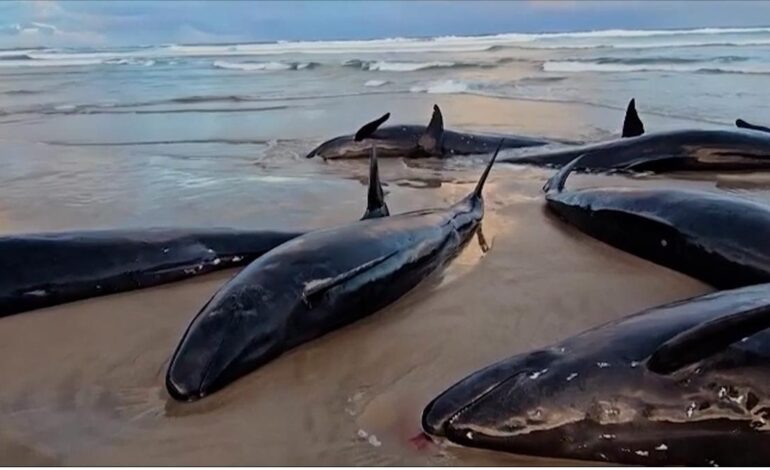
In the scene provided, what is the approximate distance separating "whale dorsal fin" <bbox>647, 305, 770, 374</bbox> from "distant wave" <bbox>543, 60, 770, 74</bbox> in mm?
15976

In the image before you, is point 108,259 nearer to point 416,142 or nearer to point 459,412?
point 459,412

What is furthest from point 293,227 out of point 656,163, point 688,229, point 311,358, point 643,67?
point 643,67

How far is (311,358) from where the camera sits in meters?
3.24

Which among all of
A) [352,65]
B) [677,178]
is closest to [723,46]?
[352,65]

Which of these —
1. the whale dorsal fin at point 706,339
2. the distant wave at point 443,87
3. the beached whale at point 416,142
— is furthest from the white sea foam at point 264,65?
the whale dorsal fin at point 706,339

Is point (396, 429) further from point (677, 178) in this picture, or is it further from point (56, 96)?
point (56, 96)

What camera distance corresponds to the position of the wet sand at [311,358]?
8.52 feet

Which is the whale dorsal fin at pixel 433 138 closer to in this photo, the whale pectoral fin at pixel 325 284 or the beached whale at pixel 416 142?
the beached whale at pixel 416 142

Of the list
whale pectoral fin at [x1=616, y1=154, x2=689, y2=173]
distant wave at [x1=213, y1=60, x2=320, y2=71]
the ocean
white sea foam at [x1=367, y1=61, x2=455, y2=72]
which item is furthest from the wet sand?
distant wave at [x1=213, y1=60, x2=320, y2=71]

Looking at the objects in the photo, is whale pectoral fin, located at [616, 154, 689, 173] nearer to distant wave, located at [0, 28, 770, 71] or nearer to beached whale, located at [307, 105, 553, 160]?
beached whale, located at [307, 105, 553, 160]

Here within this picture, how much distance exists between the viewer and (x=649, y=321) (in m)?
2.72

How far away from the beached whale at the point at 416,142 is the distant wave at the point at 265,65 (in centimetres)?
1738

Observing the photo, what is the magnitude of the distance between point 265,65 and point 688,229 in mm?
25376

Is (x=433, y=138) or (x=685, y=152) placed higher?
(x=685, y=152)
